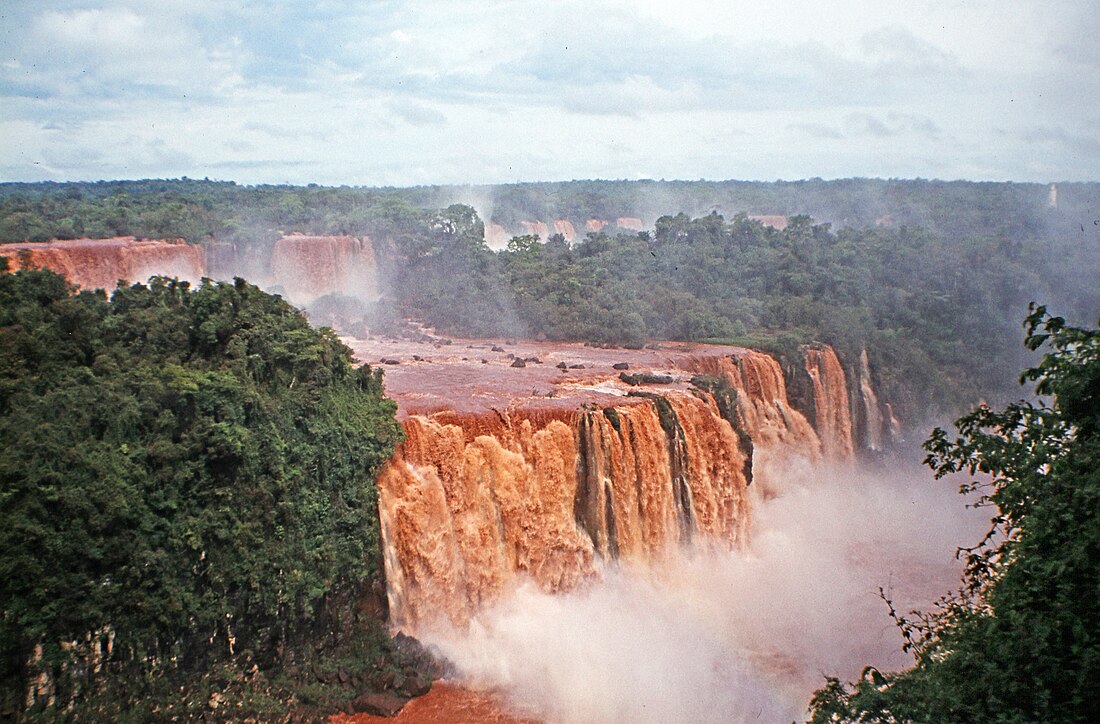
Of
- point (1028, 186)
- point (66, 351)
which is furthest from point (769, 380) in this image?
point (1028, 186)

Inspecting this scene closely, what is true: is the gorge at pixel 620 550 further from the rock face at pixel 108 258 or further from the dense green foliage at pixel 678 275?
the rock face at pixel 108 258

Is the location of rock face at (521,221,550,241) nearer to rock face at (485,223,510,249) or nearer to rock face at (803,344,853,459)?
rock face at (485,223,510,249)

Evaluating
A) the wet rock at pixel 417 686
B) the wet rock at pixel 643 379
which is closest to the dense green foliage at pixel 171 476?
the wet rock at pixel 417 686

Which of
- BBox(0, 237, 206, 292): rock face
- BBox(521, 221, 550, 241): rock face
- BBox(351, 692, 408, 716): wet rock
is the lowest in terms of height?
BBox(351, 692, 408, 716): wet rock

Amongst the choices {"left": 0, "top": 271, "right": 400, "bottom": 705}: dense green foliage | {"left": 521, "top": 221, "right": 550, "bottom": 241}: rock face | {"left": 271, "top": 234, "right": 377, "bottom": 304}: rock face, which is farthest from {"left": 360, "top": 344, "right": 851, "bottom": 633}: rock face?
{"left": 521, "top": 221, "right": 550, "bottom": 241}: rock face

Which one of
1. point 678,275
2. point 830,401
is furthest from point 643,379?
point 678,275

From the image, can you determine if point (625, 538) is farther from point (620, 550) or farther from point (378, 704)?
point (378, 704)
